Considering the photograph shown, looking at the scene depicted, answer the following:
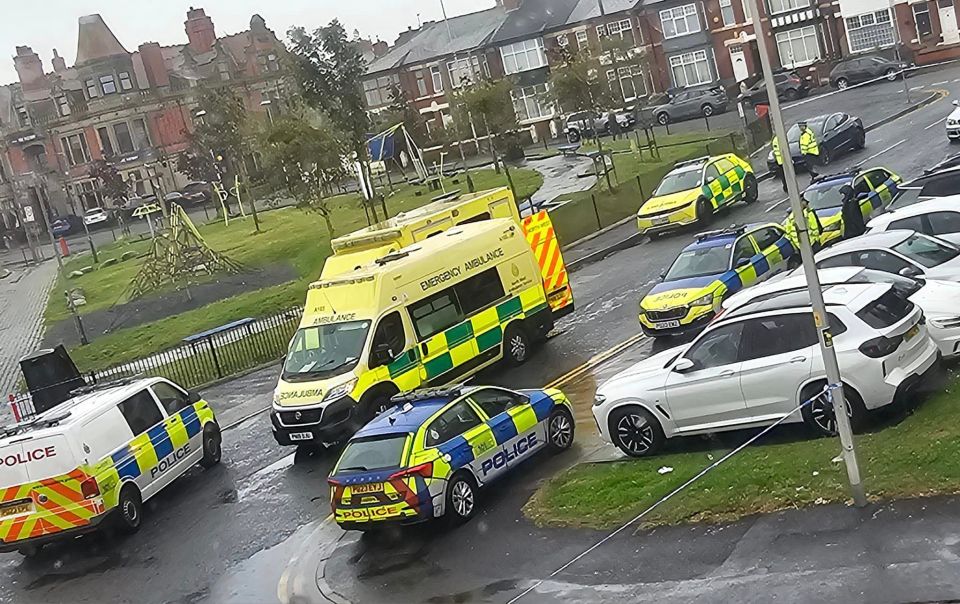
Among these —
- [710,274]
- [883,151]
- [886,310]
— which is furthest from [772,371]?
[883,151]

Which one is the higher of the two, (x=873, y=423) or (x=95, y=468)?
(x=95, y=468)

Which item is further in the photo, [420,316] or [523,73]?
[523,73]

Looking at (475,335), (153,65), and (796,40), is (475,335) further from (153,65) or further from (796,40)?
(153,65)

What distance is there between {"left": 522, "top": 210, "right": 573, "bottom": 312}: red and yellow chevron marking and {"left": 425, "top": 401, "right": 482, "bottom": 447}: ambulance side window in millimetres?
8186

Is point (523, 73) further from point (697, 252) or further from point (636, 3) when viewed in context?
point (697, 252)

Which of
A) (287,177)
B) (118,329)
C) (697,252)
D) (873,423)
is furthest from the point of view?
(118,329)

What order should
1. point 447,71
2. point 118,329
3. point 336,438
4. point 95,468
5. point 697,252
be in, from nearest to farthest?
point 95,468 → point 336,438 → point 697,252 → point 118,329 → point 447,71

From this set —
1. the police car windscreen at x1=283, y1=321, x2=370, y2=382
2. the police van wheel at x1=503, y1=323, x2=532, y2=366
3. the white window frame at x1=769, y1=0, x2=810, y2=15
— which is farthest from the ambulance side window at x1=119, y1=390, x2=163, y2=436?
the white window frame at x1=769, y1=0, x2=810, y2=15

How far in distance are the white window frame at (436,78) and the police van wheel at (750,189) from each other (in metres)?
44.2

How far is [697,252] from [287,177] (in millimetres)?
17729

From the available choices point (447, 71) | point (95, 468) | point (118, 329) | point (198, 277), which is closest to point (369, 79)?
point (447, 71)

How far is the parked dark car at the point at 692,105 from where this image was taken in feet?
200

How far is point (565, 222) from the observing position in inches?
1428

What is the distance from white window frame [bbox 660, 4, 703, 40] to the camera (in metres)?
67.8
